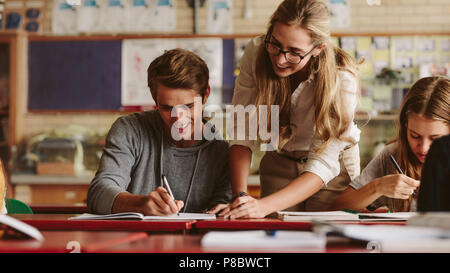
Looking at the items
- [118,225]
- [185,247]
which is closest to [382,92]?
[118,225]

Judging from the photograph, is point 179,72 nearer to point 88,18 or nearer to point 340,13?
point 340,13

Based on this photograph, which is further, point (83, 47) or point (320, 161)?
point (83, 47)

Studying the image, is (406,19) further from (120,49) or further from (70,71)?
(70,71)

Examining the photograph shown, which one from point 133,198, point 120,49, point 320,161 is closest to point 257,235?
point 133,198

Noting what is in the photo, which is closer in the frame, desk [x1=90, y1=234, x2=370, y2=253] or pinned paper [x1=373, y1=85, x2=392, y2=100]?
desk [x1=90, y1=234, x2=370, y2=253]

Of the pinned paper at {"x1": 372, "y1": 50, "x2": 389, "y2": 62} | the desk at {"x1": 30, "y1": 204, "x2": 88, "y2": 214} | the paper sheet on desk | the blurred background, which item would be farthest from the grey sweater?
the pinned paper at {"x1": 372, "y1": 50, "x2": 389, "y2": 62}

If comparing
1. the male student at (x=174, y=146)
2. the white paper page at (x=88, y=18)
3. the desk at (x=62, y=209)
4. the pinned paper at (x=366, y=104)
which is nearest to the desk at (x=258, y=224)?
the male student at (x=174, y=146)

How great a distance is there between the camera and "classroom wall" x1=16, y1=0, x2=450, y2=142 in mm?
4340

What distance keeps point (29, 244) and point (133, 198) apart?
63cm

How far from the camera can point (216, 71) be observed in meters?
4.44

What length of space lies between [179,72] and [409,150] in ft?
2.97

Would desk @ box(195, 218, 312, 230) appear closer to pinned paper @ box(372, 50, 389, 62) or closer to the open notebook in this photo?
the open notebook

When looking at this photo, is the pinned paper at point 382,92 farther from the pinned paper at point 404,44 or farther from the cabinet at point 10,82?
the cabinet at point 10,82

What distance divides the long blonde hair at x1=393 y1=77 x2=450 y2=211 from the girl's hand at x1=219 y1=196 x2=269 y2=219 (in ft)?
2.18
